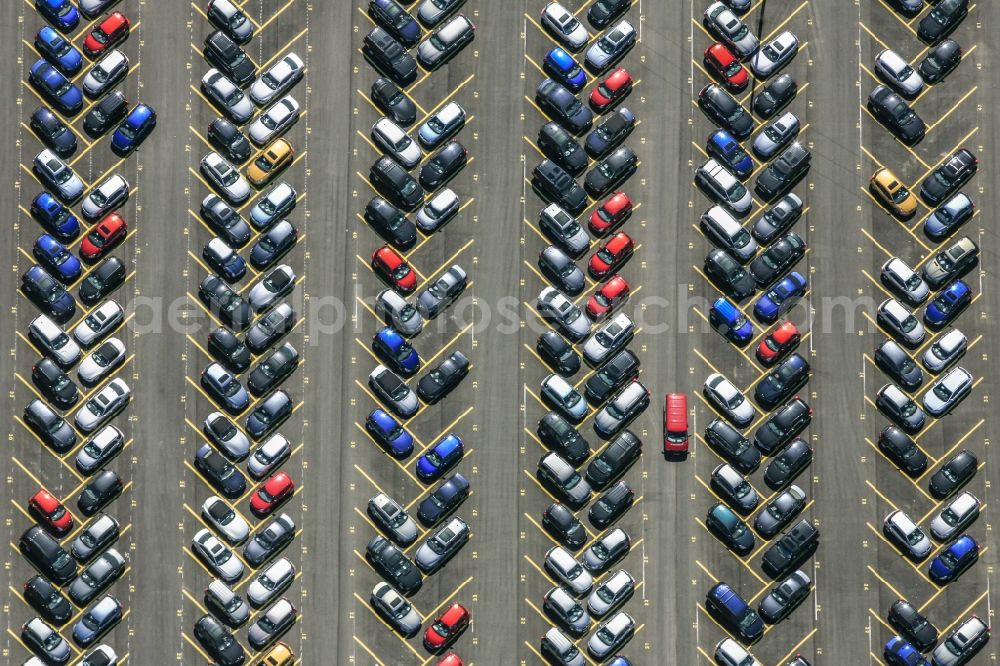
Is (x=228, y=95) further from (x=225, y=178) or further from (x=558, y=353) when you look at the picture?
(x=558, y=353)

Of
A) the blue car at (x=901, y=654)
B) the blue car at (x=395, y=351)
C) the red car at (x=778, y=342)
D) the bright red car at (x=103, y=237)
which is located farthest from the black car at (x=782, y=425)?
the bright red car at (x=103, y=237)

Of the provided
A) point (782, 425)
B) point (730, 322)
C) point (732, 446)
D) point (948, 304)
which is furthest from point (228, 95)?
point (948, 304)

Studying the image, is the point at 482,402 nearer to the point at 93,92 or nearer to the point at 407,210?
the point at 407,210

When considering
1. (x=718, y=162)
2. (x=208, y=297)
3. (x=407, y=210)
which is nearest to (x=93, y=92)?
(x=208, y=297)

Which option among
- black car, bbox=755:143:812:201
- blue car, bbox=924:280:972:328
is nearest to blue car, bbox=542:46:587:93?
black car, bbox=755:143:812:201

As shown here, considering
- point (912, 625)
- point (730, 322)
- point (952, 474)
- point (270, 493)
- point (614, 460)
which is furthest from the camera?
point (730, 322)

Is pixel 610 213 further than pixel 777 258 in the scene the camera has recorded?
No

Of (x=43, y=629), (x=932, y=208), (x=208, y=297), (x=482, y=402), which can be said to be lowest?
(x=43, y=629)

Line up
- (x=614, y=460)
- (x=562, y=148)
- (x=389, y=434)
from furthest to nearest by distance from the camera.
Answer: (x=562, y=148), (x=389, y=434), (x=614, y=460)
